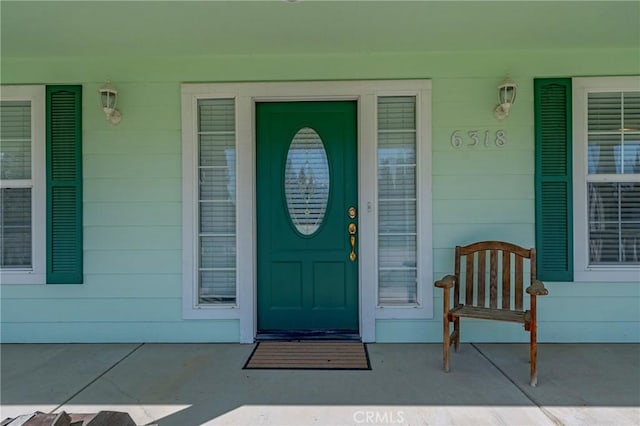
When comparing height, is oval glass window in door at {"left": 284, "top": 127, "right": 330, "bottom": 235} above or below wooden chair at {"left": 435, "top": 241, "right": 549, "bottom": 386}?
above

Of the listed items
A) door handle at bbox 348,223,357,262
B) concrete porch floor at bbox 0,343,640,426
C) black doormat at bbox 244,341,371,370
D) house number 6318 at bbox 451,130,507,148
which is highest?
house number 6318 at bbox 451,130,507,148

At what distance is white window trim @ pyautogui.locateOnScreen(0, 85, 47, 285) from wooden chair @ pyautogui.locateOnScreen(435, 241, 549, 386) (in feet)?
10.5

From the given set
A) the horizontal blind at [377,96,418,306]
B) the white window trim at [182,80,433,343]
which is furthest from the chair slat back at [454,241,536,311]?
the horizontal blind at [377,96,418,306]

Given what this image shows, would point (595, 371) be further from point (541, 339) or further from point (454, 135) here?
point (454, 135)

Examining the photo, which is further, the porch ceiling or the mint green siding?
the mint green siding

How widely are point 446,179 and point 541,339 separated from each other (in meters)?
1.53

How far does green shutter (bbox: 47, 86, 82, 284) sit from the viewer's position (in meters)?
3.36

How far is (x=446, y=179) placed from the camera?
11.0 ft

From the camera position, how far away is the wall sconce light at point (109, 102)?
10.8 ft

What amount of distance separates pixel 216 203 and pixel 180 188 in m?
0.32

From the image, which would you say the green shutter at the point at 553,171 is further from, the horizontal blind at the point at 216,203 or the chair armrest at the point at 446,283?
the horizontal blind at the point at 216,203

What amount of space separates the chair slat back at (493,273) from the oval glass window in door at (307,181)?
1192 millimetres

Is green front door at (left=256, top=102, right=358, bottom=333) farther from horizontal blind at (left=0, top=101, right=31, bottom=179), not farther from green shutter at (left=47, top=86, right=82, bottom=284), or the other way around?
horizontal blind at (left=0, top=101, right=31, bottom=179)

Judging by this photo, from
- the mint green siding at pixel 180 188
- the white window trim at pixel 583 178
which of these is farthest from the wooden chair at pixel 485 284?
the white window trim at pixel 583 178
